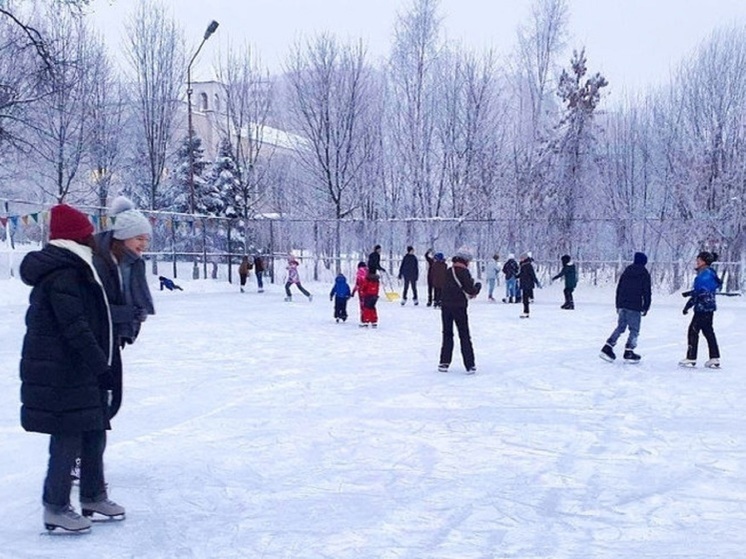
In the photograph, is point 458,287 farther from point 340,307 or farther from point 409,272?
point 409,272

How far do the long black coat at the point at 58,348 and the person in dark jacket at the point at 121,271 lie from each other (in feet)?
1.30

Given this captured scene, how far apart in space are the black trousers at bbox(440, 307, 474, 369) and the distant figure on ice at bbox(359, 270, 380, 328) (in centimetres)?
547

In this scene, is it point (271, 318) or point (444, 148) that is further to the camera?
point (444, 148)

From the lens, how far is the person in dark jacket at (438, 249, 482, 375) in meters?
9.47

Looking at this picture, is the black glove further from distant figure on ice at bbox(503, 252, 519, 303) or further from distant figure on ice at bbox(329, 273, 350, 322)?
distant figure on ice at bbox(503, 252, 519, 303)

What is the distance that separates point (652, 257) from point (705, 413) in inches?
738

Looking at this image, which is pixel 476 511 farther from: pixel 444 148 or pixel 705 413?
pixel 444 148

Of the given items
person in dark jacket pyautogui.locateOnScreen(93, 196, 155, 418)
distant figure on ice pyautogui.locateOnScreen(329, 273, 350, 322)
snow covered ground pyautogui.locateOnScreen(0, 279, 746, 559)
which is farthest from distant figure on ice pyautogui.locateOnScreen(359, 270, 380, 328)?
person in dark jacket pyautogui.locateOnScreen(93, 196, 155, 418)

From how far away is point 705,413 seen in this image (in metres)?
7.55

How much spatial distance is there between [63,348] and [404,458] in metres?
2.82

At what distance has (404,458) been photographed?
5832mm

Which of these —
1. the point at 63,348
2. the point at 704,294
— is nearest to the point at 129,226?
the point at 63,348

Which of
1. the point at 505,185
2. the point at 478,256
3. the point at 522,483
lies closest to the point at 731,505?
the point at 522,483

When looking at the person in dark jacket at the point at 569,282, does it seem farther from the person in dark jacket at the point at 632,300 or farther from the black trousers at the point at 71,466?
the black trousers at the point at 71,466
